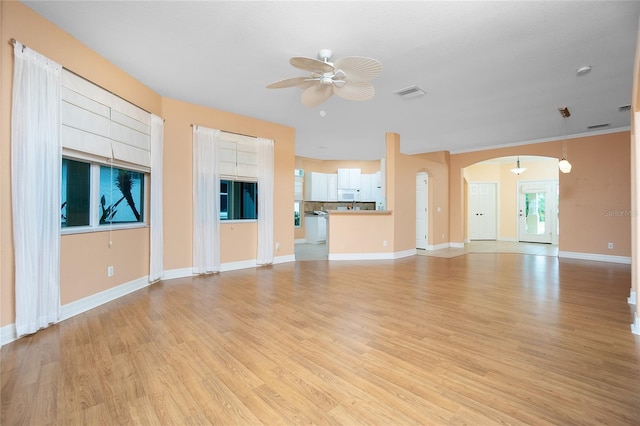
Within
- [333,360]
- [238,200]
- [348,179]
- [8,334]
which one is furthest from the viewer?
[348,179]

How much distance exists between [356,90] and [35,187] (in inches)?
126

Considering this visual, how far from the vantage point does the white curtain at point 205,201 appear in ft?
15.7

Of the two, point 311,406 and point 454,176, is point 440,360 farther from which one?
point 454,176

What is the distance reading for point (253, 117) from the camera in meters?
5.47

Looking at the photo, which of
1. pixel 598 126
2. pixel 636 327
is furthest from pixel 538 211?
pixel 636 327

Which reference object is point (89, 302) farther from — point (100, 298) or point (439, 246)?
point (439, 246)

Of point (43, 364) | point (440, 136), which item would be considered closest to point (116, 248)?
point (43, 364)

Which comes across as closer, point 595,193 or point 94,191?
point 94,191

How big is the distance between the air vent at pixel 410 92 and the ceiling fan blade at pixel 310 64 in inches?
72.2

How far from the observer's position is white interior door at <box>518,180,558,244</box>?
Answer: 30.5 feet

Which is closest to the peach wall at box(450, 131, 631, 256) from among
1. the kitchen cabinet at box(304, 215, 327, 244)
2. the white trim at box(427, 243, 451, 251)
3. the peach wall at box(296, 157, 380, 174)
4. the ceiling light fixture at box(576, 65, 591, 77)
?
the white trim at box(427, 243, 451, 251)

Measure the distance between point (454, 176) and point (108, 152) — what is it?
8343 millimetres

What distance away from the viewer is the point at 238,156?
5309 millimetres

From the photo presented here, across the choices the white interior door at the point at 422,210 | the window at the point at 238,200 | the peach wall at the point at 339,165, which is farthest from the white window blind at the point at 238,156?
the white interior door at the point at 422,210
